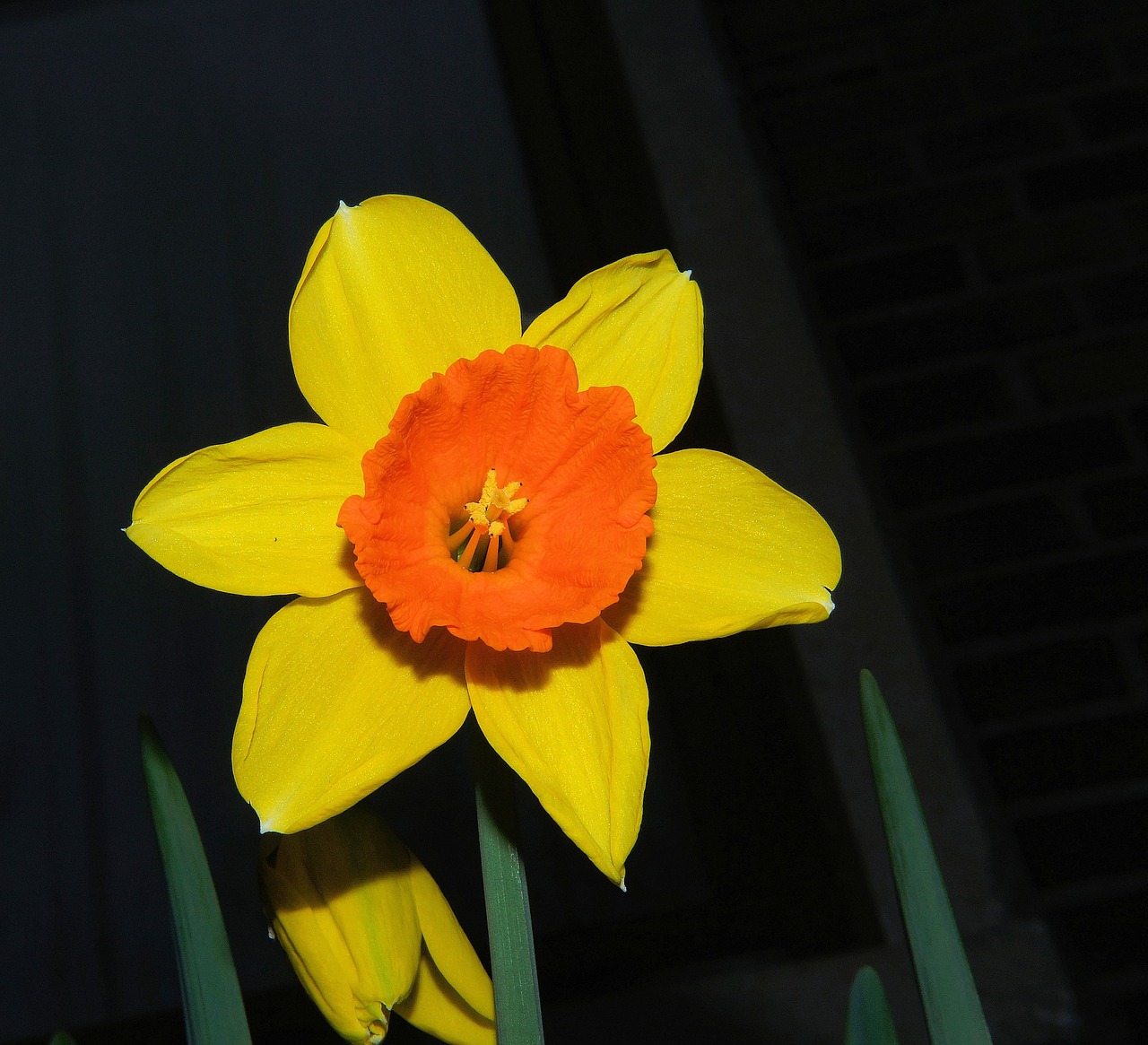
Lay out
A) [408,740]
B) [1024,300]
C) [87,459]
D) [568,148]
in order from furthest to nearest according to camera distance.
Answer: [87,459] → [568,148] → [1024,300] → [408,740]

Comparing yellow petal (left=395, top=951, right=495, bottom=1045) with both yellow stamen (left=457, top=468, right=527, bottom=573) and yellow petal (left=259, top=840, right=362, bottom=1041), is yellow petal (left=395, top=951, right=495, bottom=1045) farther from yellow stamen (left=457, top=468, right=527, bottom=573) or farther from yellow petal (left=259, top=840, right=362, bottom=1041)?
yellow stamen (left=457, top=468, right=527, bottom=573)

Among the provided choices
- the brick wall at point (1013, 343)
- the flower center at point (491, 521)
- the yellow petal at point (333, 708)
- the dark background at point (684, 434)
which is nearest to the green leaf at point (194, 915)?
the yellow petal at point (333, 708)

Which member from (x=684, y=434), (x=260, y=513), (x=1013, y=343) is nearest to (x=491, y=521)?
(x=260, y=513)

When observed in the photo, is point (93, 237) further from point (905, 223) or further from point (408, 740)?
point (408, 740)

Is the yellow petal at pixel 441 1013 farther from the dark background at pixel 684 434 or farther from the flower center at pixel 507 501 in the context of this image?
the dark background at pixel 684 434

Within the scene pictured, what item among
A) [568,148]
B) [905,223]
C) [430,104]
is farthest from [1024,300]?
[430,104]

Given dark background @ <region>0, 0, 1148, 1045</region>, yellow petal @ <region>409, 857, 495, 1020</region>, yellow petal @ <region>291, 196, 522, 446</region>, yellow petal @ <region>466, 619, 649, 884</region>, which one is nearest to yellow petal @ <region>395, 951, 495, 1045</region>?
yellow petal @ <region>409, 857, 495, 1020</region>

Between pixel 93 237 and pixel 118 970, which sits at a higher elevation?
pixel 93 237
